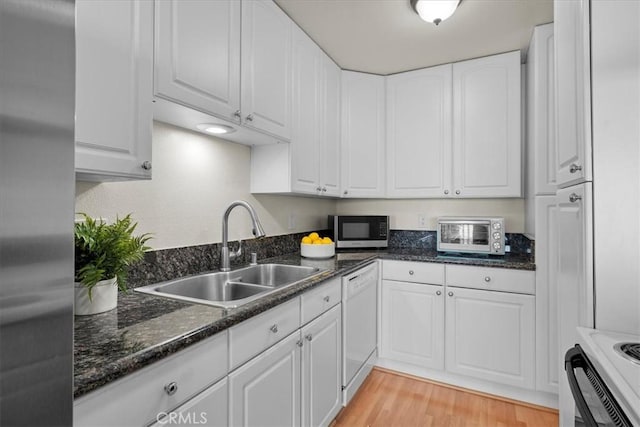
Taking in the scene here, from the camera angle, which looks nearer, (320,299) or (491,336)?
(320,299)

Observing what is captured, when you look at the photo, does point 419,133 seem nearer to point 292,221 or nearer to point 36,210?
point 292,221

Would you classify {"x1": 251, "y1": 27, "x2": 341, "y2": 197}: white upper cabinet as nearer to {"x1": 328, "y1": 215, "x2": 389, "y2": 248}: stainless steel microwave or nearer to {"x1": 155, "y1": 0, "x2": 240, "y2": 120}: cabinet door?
{"x1": 328, "y1": 215, "x2": 389, "y2": 248}: stainless steel microwave

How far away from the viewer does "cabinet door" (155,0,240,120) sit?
1.20 meters

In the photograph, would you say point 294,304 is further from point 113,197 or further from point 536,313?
point 536,313

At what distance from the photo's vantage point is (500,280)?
2150mm

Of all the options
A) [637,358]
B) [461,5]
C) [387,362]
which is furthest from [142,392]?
[461,5]

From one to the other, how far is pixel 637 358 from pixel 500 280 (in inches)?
55.5

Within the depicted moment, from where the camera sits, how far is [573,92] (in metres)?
1.17

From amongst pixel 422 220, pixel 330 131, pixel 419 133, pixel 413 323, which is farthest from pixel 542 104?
pixel 413 323

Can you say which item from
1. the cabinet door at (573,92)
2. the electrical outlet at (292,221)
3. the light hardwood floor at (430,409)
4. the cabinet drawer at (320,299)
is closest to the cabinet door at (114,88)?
the cabinet drawer at (320,299)

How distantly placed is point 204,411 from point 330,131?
80.9 inches

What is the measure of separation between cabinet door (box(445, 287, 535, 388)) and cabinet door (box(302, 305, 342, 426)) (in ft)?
2.96

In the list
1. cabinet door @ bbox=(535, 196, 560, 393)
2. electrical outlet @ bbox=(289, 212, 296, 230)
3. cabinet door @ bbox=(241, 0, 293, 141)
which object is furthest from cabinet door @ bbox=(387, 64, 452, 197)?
cabinet door @ bbox=(241, 0, 293, 141)

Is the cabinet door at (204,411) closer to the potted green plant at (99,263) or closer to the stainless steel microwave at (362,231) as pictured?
the potted green plant at (99,263)
